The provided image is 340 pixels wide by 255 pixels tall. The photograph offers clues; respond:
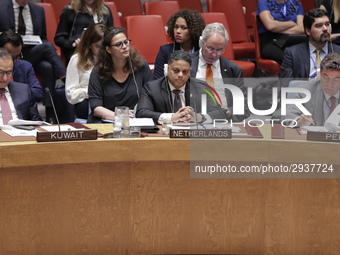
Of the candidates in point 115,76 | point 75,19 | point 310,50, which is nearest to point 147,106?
point 115,76

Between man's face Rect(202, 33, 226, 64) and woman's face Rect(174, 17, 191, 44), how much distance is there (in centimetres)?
41

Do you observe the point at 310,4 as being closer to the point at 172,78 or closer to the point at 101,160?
the point at 172,78

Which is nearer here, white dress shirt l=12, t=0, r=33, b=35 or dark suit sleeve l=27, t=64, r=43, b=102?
dark suit sleeve l=27, t=64, r=43, b=102

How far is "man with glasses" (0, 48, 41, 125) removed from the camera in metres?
2.72

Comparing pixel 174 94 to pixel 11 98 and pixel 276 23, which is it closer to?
pixel 11 98

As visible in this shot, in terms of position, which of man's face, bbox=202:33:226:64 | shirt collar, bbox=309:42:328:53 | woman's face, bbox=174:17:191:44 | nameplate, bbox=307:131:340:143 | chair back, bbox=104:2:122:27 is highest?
chair back, bbox=104:2:122:27

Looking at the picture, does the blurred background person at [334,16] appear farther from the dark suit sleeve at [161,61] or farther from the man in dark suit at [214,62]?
the dark suit sleeve at [161,61]

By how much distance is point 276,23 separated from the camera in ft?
13.8

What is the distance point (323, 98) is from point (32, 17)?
230cm

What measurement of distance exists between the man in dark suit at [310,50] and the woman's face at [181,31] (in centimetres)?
65

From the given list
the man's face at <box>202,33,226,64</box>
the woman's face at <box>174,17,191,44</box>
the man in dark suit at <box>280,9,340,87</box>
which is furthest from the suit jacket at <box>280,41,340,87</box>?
the woman's face at <box>174,17,191,44</box>

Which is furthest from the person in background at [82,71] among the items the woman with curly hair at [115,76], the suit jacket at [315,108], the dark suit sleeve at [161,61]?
the suit jacket at [315,108]

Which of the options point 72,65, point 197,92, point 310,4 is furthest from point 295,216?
point 310,4

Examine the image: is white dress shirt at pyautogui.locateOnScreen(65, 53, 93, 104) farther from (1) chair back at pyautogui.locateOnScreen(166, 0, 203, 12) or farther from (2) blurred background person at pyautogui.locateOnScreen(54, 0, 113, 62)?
(1) chair back at pyautogui.locateOnScreen(166, 0, 203, 12)
